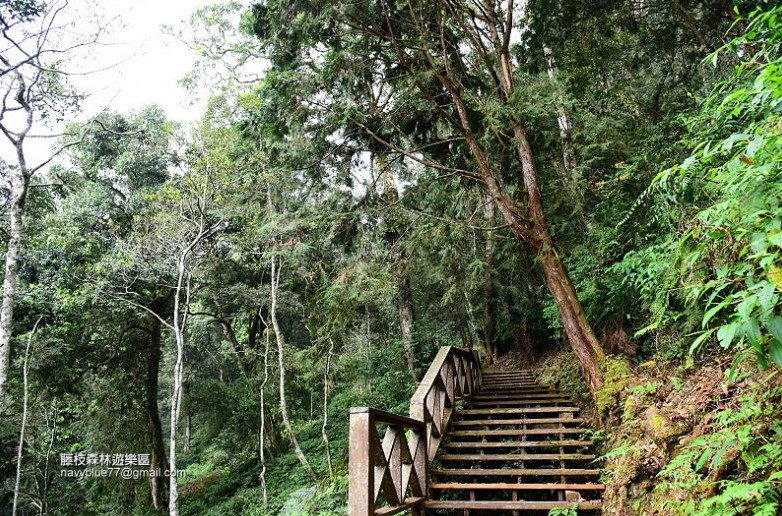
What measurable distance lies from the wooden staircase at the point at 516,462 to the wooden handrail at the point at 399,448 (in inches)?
9.0

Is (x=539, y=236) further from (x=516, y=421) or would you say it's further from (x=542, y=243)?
(x=516, y=421)

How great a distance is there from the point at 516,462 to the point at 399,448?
1953mm

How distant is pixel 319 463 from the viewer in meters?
12.2

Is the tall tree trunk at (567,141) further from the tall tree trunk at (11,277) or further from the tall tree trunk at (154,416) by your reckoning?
the tall tree trunk at (154,416)

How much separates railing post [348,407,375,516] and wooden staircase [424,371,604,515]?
134 cm

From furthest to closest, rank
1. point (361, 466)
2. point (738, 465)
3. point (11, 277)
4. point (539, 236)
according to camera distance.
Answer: point (11, 277) → point (539, 236) → point (361, 466) → point (738, 465)

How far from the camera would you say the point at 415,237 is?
25.9 feet

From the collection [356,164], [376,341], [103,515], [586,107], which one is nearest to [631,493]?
[356,164]

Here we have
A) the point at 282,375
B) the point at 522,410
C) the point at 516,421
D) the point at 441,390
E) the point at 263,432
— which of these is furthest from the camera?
the point at 263,432

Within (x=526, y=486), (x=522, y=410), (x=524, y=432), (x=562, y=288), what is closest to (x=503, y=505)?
(x=526, y=486)

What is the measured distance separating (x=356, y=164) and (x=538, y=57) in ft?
12.6

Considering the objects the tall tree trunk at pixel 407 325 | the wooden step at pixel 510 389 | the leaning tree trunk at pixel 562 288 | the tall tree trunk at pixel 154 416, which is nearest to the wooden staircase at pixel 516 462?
the leaning tree trunk at pixel 562 288

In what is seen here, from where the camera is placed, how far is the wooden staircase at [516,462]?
434 cm

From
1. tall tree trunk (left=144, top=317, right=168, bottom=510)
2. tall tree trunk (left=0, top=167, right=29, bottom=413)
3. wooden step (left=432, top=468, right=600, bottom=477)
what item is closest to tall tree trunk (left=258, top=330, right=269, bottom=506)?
tall tree trunk (left=144, top=317, right=168, bottom=510)
